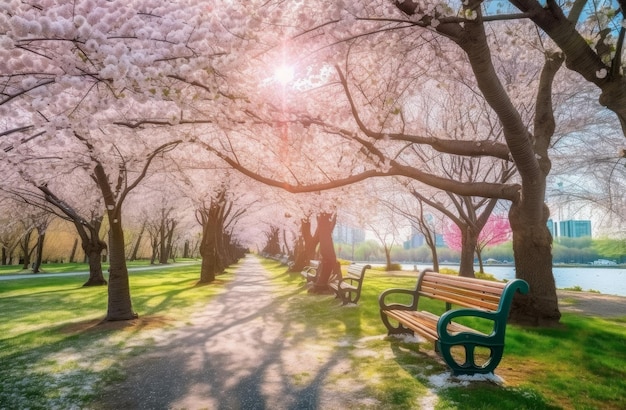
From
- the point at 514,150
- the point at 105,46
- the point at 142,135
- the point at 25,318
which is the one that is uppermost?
the point at 142,135

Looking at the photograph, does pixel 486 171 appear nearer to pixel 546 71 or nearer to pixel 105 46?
pixel 546 71

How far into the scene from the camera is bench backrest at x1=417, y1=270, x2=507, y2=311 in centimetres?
506

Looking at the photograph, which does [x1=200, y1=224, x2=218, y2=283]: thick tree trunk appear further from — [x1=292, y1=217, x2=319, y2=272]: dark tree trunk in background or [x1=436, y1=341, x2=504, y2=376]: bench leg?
[x1=436, y1=341, x2=504, y2=376]: bench leg

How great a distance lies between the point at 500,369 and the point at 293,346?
11.7 ft

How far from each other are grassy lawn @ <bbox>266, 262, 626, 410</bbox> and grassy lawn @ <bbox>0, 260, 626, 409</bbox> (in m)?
0.01

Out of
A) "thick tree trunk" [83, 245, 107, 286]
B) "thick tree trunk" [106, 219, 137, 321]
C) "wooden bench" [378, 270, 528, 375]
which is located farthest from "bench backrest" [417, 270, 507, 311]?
"thick tree trunk" [83, 245, 107, 286]

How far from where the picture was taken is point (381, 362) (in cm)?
598

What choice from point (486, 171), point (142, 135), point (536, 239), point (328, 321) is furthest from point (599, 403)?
point (486, 171)

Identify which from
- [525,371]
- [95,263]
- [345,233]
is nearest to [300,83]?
[525,371]

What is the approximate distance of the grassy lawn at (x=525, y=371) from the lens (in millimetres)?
4305

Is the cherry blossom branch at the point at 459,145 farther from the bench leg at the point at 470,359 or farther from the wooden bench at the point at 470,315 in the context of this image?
the bench leg at the point at 470,359

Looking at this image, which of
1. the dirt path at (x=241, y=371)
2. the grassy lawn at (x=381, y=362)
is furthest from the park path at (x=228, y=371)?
the grassy lawn at (x=381, y=362)

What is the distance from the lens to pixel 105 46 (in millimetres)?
4746

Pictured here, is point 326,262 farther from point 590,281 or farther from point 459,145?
point 590,281
